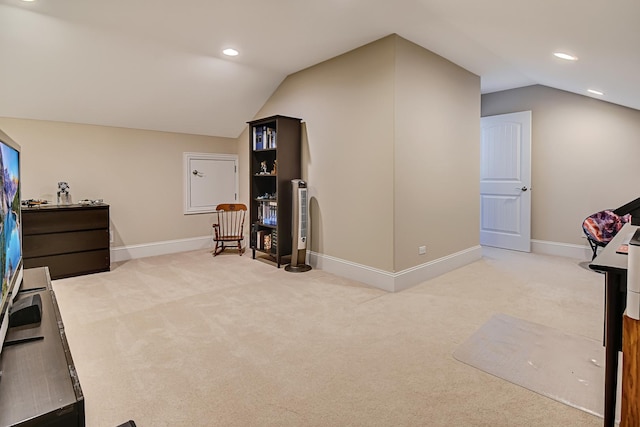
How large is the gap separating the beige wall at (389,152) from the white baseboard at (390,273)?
0.07 meters

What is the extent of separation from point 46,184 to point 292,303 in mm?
3572

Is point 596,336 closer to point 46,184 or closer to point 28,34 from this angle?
point 28,34

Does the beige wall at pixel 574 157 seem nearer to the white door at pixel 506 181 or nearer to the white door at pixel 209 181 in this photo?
the white door at pixel 506 181

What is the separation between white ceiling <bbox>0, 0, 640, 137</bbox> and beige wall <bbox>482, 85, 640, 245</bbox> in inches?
16.7

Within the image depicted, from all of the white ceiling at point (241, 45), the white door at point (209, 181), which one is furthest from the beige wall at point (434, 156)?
the white door at point (209, 181)

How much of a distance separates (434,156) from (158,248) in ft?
13.6

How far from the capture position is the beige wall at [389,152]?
3.57m

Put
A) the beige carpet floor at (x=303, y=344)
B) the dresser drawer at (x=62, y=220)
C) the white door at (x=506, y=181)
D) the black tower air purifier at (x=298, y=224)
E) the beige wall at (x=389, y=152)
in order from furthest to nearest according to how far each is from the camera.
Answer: the white door at (x=506, y=181) → the black tower air purifier at (x=298, y=224) → the dresser drawer at (x=62, y=220) → the beige wall at (x=389, y=152) → the beige carpet floor at (x=303, y=344)

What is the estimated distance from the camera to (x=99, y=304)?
3.19 metres

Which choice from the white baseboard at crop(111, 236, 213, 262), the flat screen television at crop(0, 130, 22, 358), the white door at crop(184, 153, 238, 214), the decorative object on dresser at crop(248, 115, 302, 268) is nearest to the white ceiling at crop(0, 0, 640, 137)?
the decorative object on dresser at crop(248, 115, 302, 268)

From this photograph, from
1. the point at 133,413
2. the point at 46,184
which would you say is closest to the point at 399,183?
the point at 133,413

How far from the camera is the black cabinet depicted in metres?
0.84

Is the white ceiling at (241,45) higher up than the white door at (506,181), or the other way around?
the white ceiling at (241,45)

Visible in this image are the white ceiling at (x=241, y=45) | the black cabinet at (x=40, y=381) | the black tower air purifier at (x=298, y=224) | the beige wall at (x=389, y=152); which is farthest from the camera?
the black tower air purifier at (x=298, y=224)
